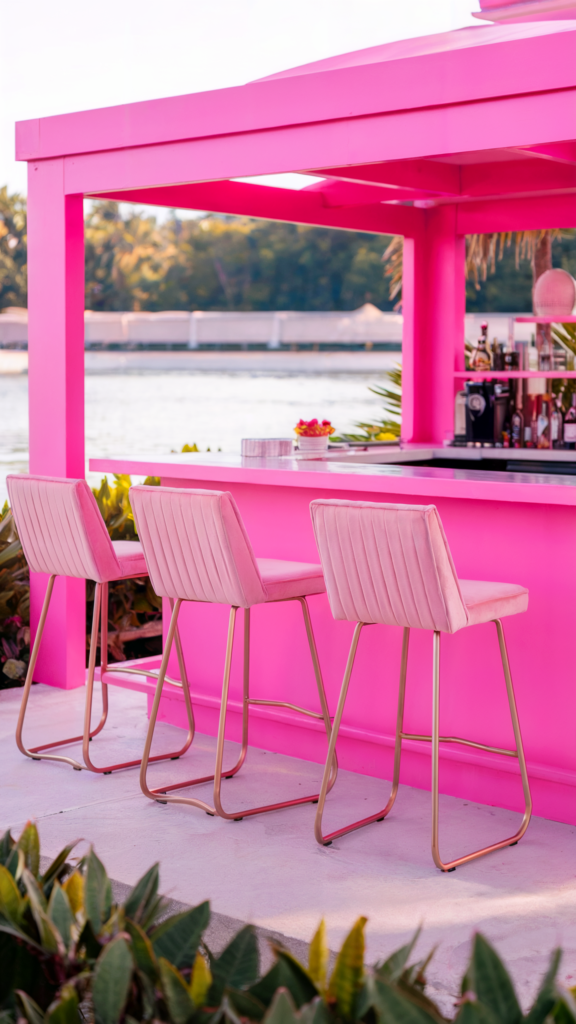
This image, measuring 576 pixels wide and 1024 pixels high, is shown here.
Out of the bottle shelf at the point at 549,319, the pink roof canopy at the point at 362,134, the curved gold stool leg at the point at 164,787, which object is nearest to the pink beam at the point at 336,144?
the pink roof canopy at the point at 362,134

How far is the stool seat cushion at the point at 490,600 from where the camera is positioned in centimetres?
311

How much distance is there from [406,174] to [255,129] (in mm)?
1562

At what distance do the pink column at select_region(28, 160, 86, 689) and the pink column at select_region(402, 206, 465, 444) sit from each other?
88.9 inches

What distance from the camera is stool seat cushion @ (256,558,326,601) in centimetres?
352

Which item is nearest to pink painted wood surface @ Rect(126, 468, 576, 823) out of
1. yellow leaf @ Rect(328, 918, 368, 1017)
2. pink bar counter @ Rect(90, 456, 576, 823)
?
pink bar counter @ Rect(90, 456, 576, 823)

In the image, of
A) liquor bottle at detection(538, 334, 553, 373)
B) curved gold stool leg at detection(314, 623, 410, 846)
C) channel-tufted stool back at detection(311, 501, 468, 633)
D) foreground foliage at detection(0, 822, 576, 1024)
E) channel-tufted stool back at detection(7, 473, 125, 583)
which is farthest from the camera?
A: liquor bottle at detection(538, 334, 553, 373)

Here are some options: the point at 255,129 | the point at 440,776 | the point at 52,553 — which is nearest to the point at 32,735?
the point at 52,553

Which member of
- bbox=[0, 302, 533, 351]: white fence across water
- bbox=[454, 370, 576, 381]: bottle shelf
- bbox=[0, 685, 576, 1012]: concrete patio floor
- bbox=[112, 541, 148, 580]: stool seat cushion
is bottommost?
bbox=[0, 685, 576, 1012]: concrete patio floor

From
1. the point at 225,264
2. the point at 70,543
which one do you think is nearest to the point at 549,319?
the point at 70,543

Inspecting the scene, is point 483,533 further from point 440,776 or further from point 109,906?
point 109,906

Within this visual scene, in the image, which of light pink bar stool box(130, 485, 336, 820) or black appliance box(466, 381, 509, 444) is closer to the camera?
light pink bar stool box(130, 485, 336, 820)

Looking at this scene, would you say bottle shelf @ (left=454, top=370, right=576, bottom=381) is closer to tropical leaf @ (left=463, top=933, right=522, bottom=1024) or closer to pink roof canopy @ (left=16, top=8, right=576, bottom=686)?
pink roof canopy @ (left=16, top=8, right=576, bottom=686)

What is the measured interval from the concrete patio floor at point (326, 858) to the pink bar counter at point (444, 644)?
0.38 feet

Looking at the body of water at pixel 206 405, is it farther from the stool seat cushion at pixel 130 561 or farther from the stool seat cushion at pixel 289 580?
the stool seat cushion at pixel 289 580
